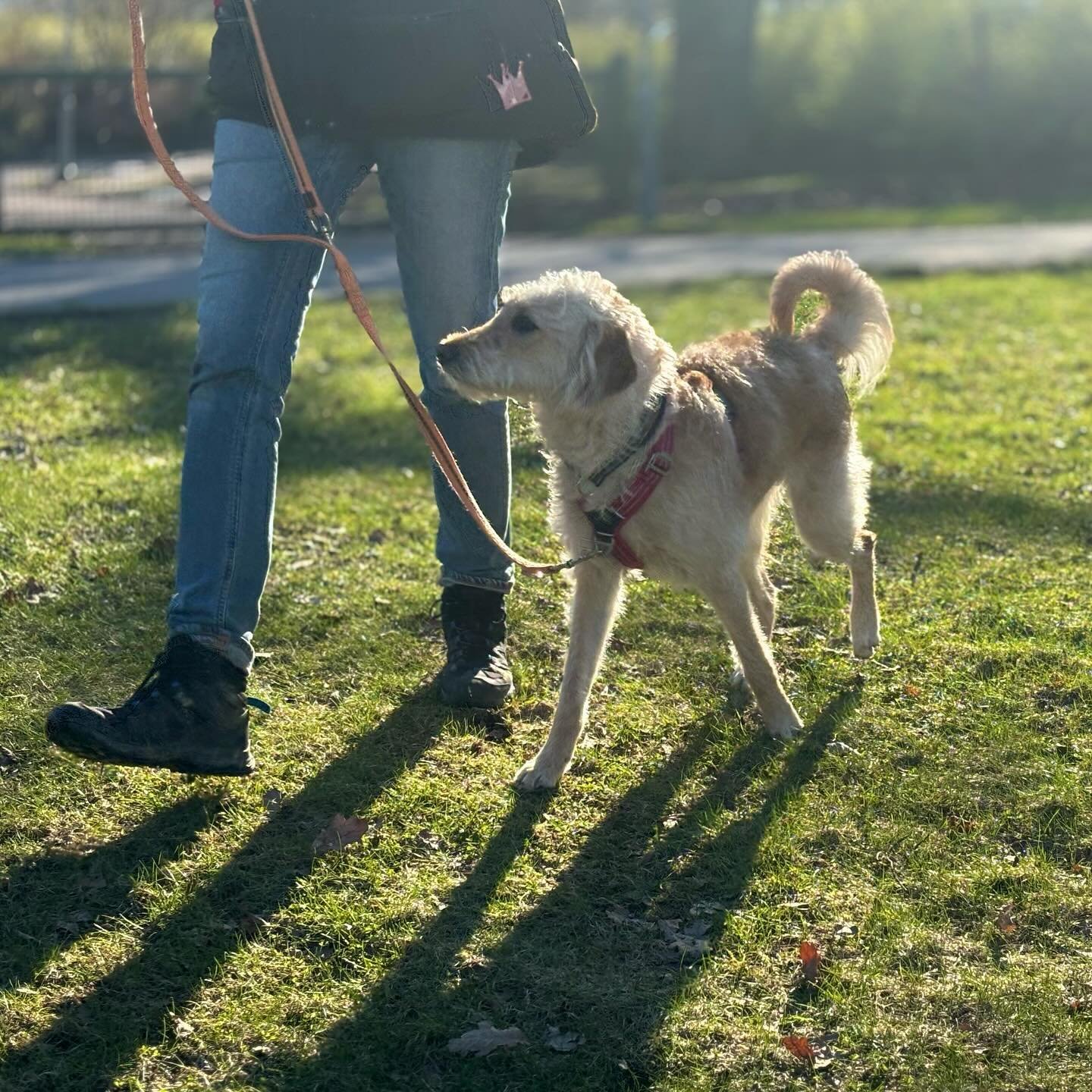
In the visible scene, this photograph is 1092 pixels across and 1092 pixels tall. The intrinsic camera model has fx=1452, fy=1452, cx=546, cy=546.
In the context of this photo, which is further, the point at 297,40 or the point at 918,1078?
the point at 297,40

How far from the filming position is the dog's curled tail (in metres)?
4.43

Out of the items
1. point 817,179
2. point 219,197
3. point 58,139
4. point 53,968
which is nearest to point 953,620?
point 219,197

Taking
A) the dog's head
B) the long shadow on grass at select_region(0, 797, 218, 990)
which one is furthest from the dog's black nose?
the long shadow on grass at select_region(0, 797, 218, 990)

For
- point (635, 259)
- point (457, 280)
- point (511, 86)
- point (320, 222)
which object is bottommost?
point (635, 259)

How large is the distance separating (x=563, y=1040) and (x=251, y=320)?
5.90 ft

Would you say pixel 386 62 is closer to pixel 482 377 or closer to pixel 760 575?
pixel 482 377

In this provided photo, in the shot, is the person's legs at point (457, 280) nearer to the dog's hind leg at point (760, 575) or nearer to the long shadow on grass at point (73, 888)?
the dog's hind leg at point (760, 575)

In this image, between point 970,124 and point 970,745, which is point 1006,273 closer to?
point 970,745

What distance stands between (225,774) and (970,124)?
2315 centimetres

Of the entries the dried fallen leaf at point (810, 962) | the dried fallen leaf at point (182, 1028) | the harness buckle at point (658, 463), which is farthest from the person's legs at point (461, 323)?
the dried fallen leaf at point (182, 1028)

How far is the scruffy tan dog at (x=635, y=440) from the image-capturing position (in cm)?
358

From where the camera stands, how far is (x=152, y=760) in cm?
326

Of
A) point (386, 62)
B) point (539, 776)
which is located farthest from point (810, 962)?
point (386, 62)

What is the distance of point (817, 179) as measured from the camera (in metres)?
22.9
